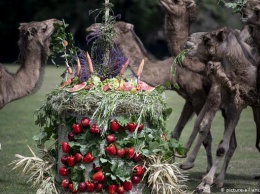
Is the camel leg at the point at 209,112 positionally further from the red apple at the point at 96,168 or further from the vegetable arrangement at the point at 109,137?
the red apple at the point at 96,168

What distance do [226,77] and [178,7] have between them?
2869mm

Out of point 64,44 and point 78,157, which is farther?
point 64,44

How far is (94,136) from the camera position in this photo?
354 inches

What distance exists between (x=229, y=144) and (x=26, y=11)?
40494 mm

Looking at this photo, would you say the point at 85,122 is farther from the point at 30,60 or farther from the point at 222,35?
the point at 30,60

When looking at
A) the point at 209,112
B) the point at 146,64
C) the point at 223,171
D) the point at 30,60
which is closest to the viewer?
the point at 223,171

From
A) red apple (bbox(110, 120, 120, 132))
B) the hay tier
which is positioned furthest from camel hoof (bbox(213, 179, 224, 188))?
red apple (bbox(110, 120, 120, 132))

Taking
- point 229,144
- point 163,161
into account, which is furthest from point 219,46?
point 163,161

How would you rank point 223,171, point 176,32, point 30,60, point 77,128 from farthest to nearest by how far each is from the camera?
point 176,32, point 30,60, point 223,171, point 77,128

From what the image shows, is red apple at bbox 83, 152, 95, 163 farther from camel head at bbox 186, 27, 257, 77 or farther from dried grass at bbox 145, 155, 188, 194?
camel head at bbox 186, 27, 257, 77

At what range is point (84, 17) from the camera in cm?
4988

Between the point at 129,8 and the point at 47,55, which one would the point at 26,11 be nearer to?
the point at 129,8

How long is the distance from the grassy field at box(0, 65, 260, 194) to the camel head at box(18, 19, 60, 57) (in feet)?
6.47

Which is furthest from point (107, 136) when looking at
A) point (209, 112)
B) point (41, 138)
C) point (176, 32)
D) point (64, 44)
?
point (176, 32)
